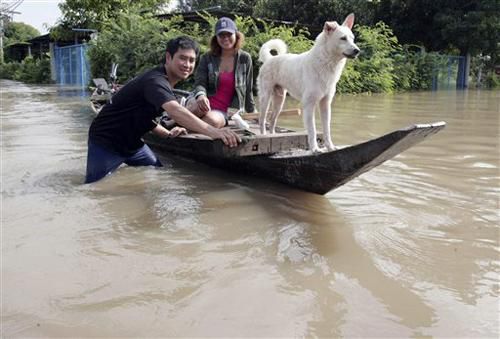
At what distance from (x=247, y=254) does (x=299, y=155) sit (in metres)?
1.38

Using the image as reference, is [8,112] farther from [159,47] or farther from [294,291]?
[294,291]

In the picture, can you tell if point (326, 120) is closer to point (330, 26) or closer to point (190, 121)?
point (330, 26)

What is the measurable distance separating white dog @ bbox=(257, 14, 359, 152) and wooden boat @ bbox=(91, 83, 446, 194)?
0.27 metres

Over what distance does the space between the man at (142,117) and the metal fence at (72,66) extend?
1804cm

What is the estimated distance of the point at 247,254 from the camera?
327cm

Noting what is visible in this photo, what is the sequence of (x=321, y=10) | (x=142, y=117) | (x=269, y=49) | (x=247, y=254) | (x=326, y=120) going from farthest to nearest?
(x=321, y=10) < (x=269, y=49) < (x=142, y=117) < (x=326, y=120) < (x=247, y=254)

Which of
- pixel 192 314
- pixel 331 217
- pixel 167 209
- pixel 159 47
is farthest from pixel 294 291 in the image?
pixel 159 47

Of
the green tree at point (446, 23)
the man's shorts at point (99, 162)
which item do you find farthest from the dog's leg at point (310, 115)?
the green tree at point (446, 23)

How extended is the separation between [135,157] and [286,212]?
2158 mm

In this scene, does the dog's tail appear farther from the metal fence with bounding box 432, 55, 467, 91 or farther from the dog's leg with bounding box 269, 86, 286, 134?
the metal fence with bounding box 432, 55, 467, 91

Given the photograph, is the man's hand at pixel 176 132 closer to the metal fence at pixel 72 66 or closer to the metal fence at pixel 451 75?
the metal fence at pixel 72 66

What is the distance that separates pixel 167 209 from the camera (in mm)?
4293

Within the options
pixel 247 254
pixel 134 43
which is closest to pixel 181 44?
pixel 247 254

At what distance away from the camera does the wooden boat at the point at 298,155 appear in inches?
136
